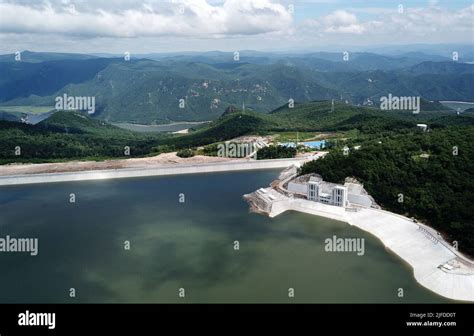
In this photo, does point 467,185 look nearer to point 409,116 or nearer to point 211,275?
point 211,275

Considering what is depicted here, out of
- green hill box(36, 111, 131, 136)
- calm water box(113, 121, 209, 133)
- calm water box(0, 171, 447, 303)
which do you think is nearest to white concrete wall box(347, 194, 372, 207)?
calm water box(0, 171, 447, 303)

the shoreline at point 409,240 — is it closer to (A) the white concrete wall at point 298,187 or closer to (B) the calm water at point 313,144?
(A) the white concrete wall at point 298,187

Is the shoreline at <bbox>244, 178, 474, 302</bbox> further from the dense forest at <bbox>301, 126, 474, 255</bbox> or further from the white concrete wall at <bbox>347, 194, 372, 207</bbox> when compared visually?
the dense forest at <bbox>301, 126, 474, 255</bbox>

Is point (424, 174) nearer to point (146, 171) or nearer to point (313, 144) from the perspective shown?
point (313, 144)

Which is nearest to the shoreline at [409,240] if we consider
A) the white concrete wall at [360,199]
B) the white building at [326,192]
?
the white building at [326,192]

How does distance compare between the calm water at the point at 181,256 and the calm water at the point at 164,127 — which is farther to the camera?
the calm water at the point at 164,127
